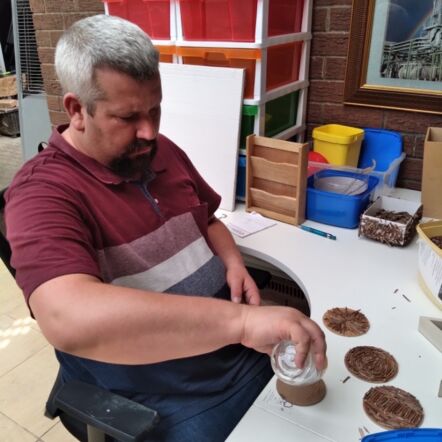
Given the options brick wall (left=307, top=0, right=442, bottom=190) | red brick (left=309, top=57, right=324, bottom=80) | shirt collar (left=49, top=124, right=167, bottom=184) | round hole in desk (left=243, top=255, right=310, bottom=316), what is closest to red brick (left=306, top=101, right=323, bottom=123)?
brick wall (left=307, top=0, right=442, bottom=190)

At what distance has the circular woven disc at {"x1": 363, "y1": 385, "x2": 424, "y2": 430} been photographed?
796mm

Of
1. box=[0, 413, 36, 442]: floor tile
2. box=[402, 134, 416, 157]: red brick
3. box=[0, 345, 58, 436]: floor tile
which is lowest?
box=[0, 413, 36, 442]: floor tile

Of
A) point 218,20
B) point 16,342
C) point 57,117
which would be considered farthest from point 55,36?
point 16,342

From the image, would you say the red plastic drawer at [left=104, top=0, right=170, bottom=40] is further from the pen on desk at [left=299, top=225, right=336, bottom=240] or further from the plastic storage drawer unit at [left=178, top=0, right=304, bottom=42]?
the pen on desk at [left=299, top=225, right=336, bottom=240]

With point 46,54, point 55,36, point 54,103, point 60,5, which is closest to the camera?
point 60,5

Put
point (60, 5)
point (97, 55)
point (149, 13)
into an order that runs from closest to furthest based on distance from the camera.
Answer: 1. point (97, 55)
2. point (149, 13)
3. point (60, 5)

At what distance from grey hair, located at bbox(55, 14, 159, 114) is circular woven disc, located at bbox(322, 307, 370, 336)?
26.6 inches

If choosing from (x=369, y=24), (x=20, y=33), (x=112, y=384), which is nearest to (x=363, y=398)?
(x=112, y=384)

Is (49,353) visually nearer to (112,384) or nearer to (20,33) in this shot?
(112,384)

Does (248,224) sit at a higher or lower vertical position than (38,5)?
lower

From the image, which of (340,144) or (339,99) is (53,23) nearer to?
(339,99)

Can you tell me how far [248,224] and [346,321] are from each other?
60cm

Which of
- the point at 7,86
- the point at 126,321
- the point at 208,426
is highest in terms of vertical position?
the point at 126,321

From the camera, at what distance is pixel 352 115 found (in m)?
1.86
